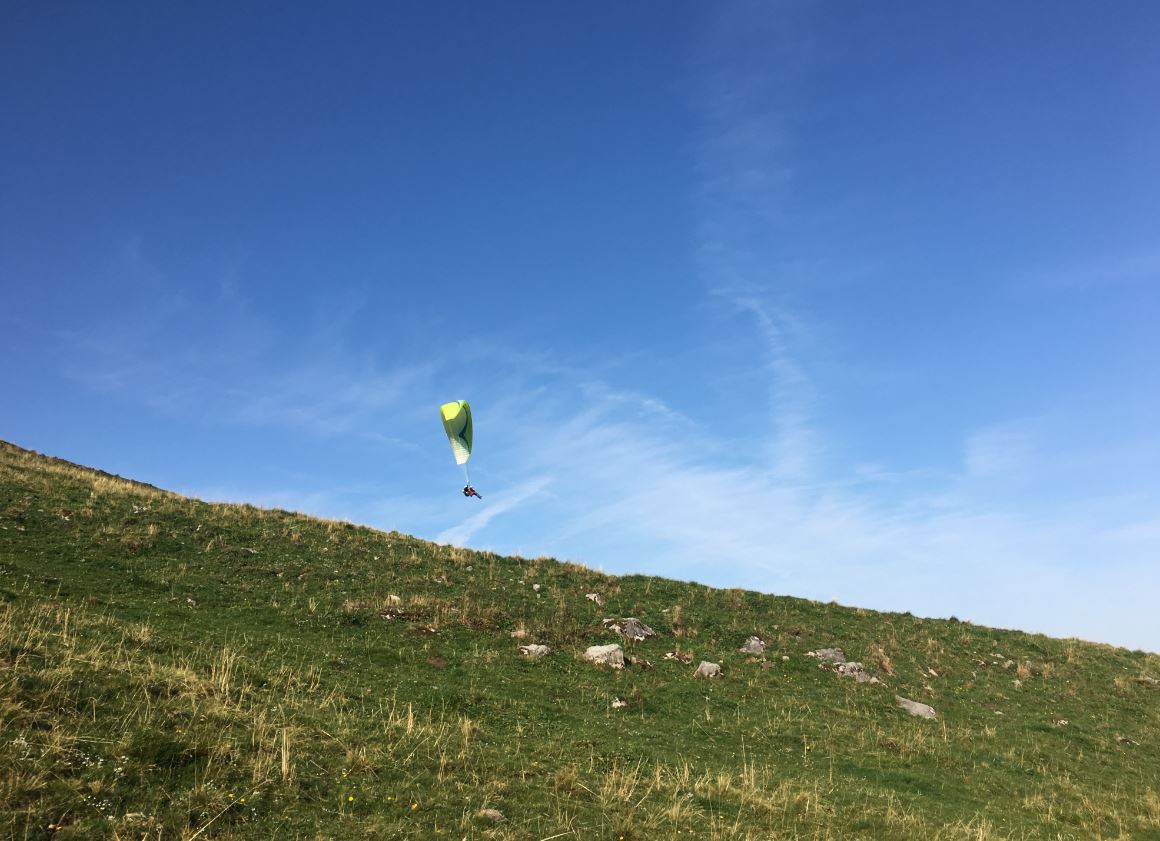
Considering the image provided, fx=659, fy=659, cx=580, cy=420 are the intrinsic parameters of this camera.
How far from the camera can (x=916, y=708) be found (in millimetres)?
24672

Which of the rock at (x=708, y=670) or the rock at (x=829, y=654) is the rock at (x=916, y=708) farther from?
the rock at (x=708, y=670)

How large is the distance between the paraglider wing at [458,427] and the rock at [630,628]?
36.6 feet

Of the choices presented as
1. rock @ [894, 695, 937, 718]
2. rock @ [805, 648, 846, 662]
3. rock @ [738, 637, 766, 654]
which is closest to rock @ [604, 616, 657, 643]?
rock @ [738, 637, 766, 654]

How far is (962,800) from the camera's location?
16.6 meters

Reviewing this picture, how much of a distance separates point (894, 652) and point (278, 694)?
89.3 ft

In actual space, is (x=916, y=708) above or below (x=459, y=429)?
below

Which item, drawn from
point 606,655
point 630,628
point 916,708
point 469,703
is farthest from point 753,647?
point 469,703

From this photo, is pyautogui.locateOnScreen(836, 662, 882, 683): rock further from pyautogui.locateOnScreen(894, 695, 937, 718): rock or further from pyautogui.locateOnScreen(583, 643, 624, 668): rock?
pyautogui.locateOnScreen(583, 643, 624, 668): rock

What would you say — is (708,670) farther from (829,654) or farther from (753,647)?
(829,654)

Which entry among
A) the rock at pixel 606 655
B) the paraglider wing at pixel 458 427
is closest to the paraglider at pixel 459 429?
the paraglider wing at pixel 458 427

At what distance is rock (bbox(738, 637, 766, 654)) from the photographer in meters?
28.0

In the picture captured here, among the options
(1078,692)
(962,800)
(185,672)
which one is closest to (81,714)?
(185,672)

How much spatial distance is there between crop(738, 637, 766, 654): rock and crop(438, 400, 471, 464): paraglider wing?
52.0 ft

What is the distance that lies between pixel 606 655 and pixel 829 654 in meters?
10.8
